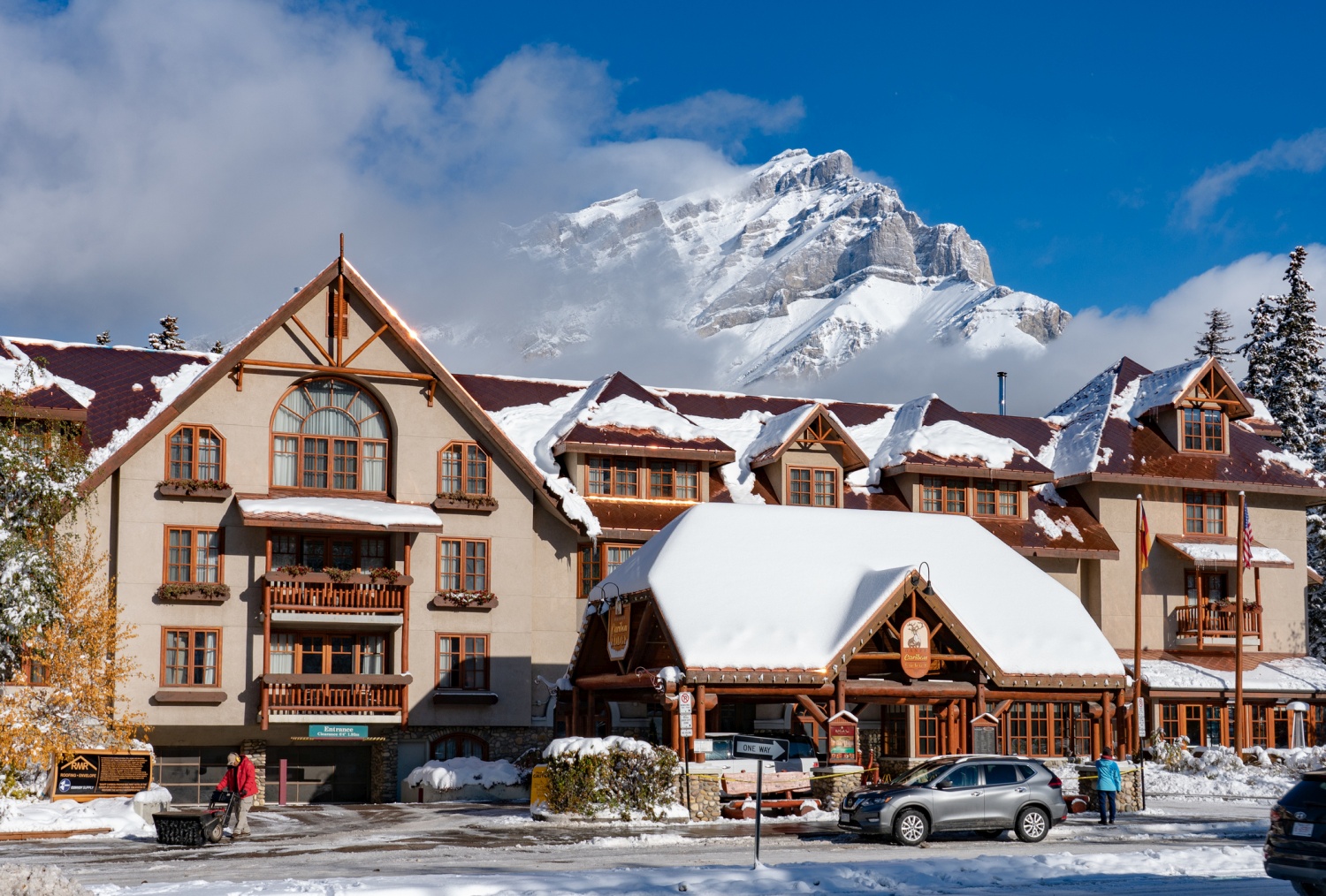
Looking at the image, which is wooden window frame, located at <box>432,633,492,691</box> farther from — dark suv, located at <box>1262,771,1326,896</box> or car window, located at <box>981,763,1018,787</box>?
dark suv, located at <box>1262,771,1326,896</box>

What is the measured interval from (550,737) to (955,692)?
1296 cm

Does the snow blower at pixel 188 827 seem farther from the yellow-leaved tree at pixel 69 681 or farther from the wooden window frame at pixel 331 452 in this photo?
the wooden window frame at pixel 331 452

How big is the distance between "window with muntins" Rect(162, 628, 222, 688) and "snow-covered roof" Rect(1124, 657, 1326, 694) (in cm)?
2769

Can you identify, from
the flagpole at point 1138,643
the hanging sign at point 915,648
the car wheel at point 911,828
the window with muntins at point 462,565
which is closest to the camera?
the car wheel at point 911,828

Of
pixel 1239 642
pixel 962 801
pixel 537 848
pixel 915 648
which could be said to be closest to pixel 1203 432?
pixel 1239 642

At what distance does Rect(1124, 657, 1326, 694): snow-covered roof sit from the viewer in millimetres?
47000

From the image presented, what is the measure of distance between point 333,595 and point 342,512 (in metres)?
2.32

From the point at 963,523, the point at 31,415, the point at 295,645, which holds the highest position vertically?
the point at 31,415

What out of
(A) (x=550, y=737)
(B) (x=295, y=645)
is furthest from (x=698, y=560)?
(B) (x=295, y=645)

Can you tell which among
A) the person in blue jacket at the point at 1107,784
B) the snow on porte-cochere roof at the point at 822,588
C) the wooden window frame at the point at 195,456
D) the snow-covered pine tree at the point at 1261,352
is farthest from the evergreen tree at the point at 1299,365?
the wooden window frame at the point at 195,456

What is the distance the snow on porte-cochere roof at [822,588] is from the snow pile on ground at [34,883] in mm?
18866

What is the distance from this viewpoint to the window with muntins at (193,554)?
40.5m

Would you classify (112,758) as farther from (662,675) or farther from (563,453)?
(563,453)

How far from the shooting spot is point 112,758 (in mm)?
32219
